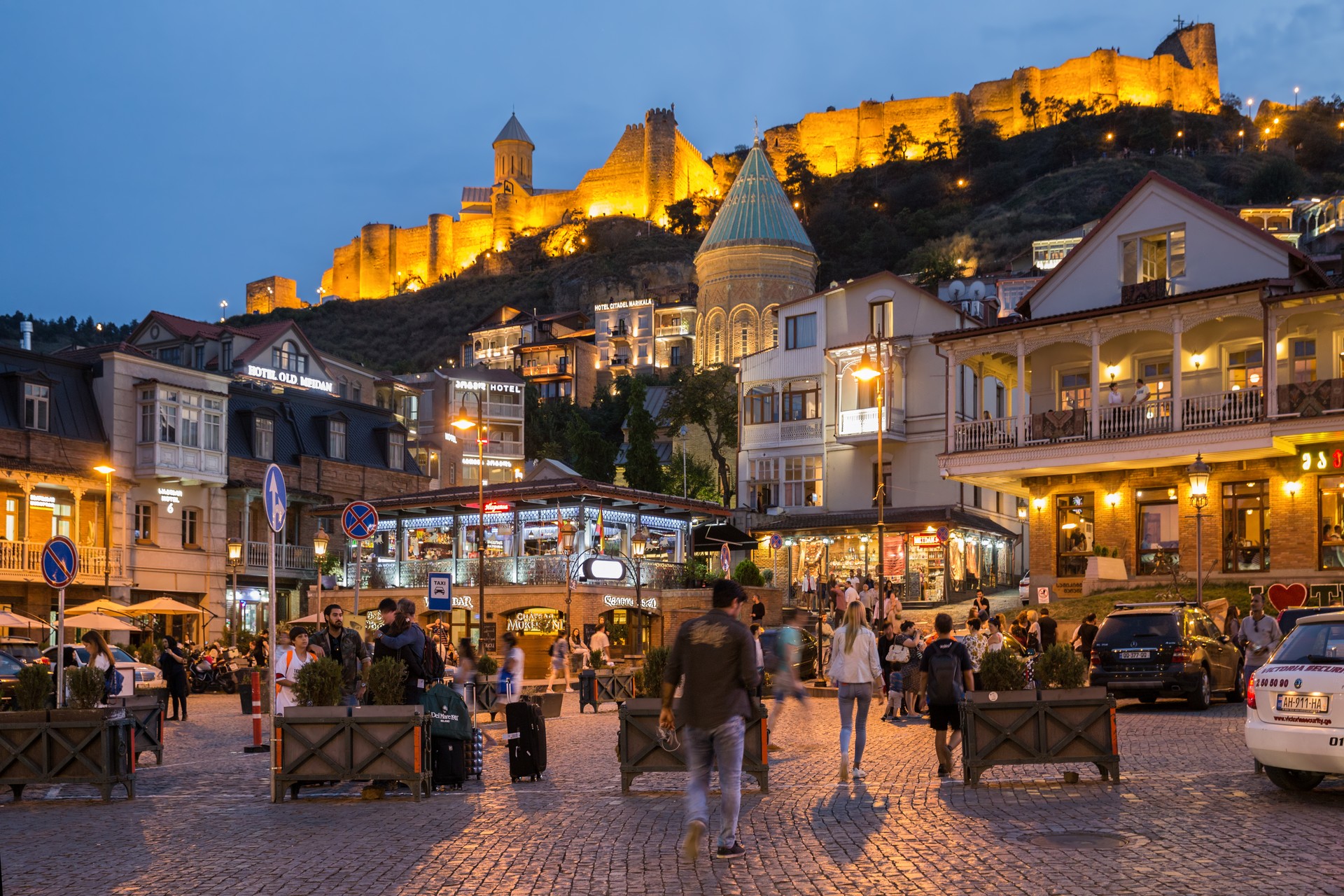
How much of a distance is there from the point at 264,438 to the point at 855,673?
132 ft

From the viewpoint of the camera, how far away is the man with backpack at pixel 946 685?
551 inches

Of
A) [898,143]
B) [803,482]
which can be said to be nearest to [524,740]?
[803,482]

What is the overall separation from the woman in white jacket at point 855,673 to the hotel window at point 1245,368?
23.5 metres

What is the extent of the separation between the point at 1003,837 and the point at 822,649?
22.9 meters

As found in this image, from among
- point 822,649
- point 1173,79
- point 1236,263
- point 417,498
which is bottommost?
point 822,649

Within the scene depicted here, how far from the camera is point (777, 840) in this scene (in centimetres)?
1024

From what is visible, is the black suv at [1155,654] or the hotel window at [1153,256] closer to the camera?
the black suv at [1155,654]

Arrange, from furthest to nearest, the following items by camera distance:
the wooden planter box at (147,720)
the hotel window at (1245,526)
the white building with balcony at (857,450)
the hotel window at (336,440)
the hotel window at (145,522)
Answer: the hotel window at (336,440) < the white building with balcony at (857,450) < the hotel window at (145,522) < the hotel window at (1245,526) < the wooden planter box at (147,720)

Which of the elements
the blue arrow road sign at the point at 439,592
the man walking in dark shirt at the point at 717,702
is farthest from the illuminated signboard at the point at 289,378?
the man walking in dark shirt at the point at 717,702

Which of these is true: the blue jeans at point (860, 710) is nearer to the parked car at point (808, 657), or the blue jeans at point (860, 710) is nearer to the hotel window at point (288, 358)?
the parked car at point (808, 657)

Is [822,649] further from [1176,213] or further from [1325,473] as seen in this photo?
[1176,213]

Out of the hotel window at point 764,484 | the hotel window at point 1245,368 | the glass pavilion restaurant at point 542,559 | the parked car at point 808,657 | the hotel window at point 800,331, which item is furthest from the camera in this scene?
the hotel window at point 764,484

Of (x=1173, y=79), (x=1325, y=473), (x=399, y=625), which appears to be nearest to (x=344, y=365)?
(x=1325, y=473)

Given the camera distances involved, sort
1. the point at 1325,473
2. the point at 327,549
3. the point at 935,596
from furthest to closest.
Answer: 1. the point at 327,549
2. the point at 935,596
3. the point at 1325,473
